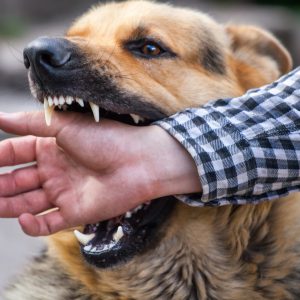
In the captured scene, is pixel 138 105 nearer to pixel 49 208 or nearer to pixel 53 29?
pixel 49 208

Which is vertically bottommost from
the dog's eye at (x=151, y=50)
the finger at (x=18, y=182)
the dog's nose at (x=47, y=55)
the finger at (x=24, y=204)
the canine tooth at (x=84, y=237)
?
the canine tooth at (x=84, y=237)

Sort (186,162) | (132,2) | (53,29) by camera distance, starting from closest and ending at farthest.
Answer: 1. (186,162)
2. (132,2)
3. (53,29)

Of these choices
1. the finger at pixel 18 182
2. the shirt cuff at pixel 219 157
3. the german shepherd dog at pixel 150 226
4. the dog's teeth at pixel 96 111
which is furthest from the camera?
the finger at pixel 18 182

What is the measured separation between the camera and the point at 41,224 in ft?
9.69

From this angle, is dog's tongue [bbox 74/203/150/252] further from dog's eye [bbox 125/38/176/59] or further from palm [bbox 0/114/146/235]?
dog's eye [bbox 125/38/176/59]

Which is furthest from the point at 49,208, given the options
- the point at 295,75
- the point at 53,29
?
the point at 53,29

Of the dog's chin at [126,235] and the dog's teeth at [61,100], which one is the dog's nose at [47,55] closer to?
the dog's teeth at [61,100]

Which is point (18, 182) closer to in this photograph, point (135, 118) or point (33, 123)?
point (33, 123)

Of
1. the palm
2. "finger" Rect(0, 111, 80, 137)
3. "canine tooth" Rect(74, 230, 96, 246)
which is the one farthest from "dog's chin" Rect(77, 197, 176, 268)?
"finger" Rect(0, 111, 80, 137)

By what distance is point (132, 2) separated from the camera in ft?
12.4

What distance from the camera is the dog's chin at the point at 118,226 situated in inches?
118

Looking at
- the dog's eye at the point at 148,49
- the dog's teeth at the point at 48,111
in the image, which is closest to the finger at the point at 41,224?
the dog's teeth at the point at 48,111

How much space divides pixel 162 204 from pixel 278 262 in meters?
0.58

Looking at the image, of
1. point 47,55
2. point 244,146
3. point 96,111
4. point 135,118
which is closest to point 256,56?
point 135,118
